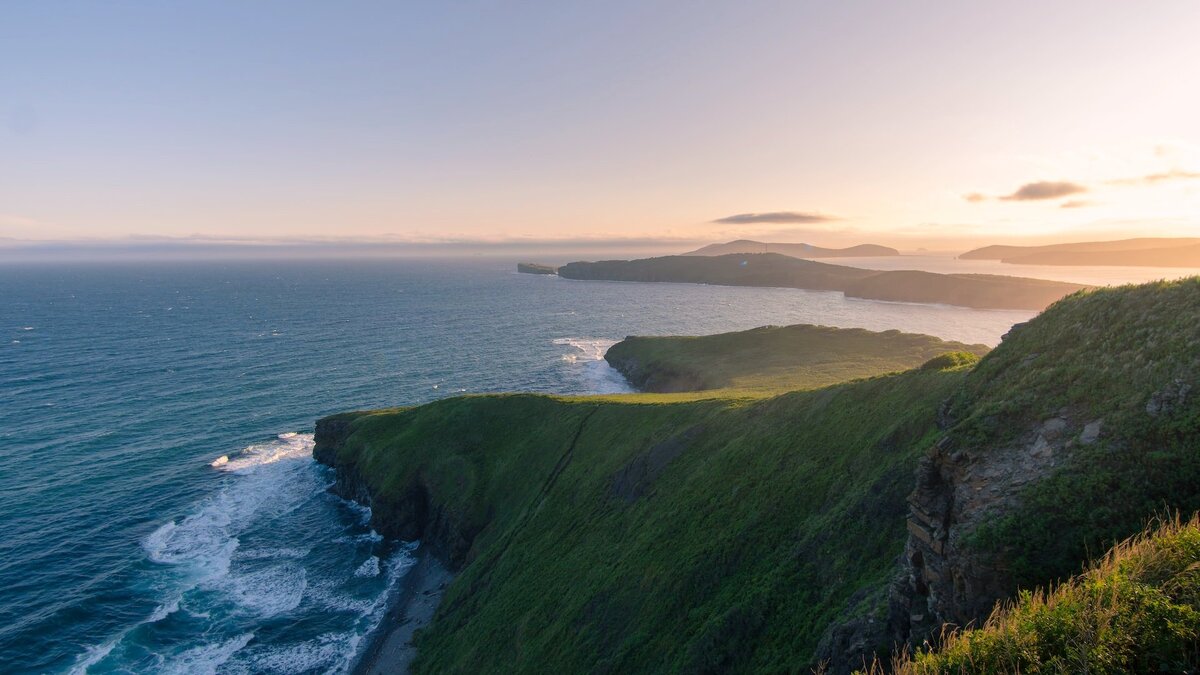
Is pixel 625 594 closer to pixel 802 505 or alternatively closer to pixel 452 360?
pixel 802 505

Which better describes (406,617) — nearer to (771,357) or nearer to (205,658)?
(205,658)

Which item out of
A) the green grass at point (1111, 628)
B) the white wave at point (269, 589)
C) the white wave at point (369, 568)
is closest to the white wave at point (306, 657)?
the white wave at point (269, 589)

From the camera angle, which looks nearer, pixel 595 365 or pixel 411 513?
pixel 411 513

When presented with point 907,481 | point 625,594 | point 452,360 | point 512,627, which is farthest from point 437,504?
point 452,360

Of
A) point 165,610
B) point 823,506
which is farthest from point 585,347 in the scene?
point 823,506

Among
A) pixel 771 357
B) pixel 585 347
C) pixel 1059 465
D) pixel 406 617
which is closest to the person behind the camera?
pixel 1059 465

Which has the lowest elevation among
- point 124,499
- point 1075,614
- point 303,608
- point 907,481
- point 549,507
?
point 303,608
